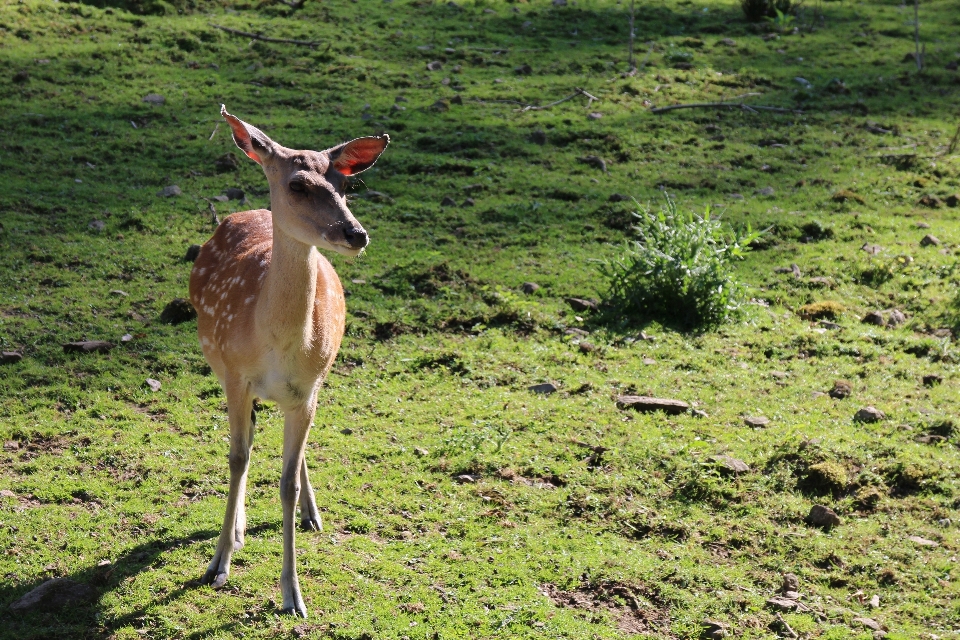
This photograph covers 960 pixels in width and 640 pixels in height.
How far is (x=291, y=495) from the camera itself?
16.4 feet

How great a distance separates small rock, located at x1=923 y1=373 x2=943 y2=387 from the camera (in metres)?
7.66

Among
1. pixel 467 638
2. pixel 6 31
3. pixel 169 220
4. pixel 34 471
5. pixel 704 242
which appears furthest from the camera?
pixel 6 31

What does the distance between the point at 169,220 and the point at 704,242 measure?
15.9ft

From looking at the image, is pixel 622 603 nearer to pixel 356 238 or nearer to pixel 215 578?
pixel 215 578

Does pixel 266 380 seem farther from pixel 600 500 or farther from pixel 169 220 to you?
pixel 169 220

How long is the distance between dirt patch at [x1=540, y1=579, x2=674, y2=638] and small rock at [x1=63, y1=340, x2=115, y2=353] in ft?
12.8

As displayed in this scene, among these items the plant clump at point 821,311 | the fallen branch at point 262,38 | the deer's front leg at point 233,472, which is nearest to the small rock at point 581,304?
the plant clump at point 821,311

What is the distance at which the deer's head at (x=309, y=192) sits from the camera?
14.4 ft

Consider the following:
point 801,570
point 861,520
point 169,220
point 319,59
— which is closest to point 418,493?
point 801,570

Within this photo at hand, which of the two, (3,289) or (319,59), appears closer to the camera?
(3,289)

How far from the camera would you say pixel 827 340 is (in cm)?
831

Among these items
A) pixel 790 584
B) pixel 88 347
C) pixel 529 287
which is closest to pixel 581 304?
pixel 529 287

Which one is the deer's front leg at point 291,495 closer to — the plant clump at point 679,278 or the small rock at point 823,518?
the small rock at point 823,518

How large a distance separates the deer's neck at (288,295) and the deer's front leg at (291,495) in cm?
42
